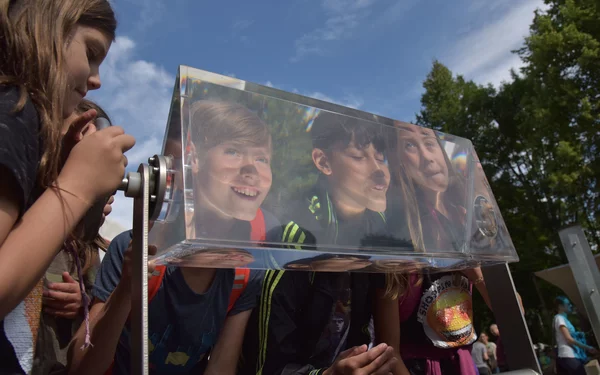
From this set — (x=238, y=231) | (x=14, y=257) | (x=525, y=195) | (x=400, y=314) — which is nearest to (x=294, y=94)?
(x=238, y=231)

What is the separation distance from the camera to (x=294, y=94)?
1.04m

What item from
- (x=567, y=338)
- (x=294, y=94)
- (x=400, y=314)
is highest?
(x=294, y=94)

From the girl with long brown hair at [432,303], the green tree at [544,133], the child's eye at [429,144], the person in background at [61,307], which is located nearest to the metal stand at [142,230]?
the person in background at [61,307]

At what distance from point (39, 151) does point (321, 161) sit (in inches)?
20.9

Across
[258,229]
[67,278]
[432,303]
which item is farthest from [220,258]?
[432,303]

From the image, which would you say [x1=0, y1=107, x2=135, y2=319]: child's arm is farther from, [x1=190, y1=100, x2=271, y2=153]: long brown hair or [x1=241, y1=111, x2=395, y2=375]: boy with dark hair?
[x1=241, y1=111, x2=395, y2=375]: boy with dark hair

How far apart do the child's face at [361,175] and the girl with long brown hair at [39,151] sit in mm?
437

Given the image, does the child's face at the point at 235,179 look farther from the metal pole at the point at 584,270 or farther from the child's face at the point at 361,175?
the metal pole at the point at 584,270

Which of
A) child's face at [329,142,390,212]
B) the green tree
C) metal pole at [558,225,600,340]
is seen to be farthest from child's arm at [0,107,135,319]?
the green tree

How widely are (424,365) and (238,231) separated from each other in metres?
1.14

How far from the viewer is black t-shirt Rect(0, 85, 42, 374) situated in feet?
2.20

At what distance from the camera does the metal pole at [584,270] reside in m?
1.53

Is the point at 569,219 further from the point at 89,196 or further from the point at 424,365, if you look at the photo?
the point at 89,196

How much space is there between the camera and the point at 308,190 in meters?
0.97
